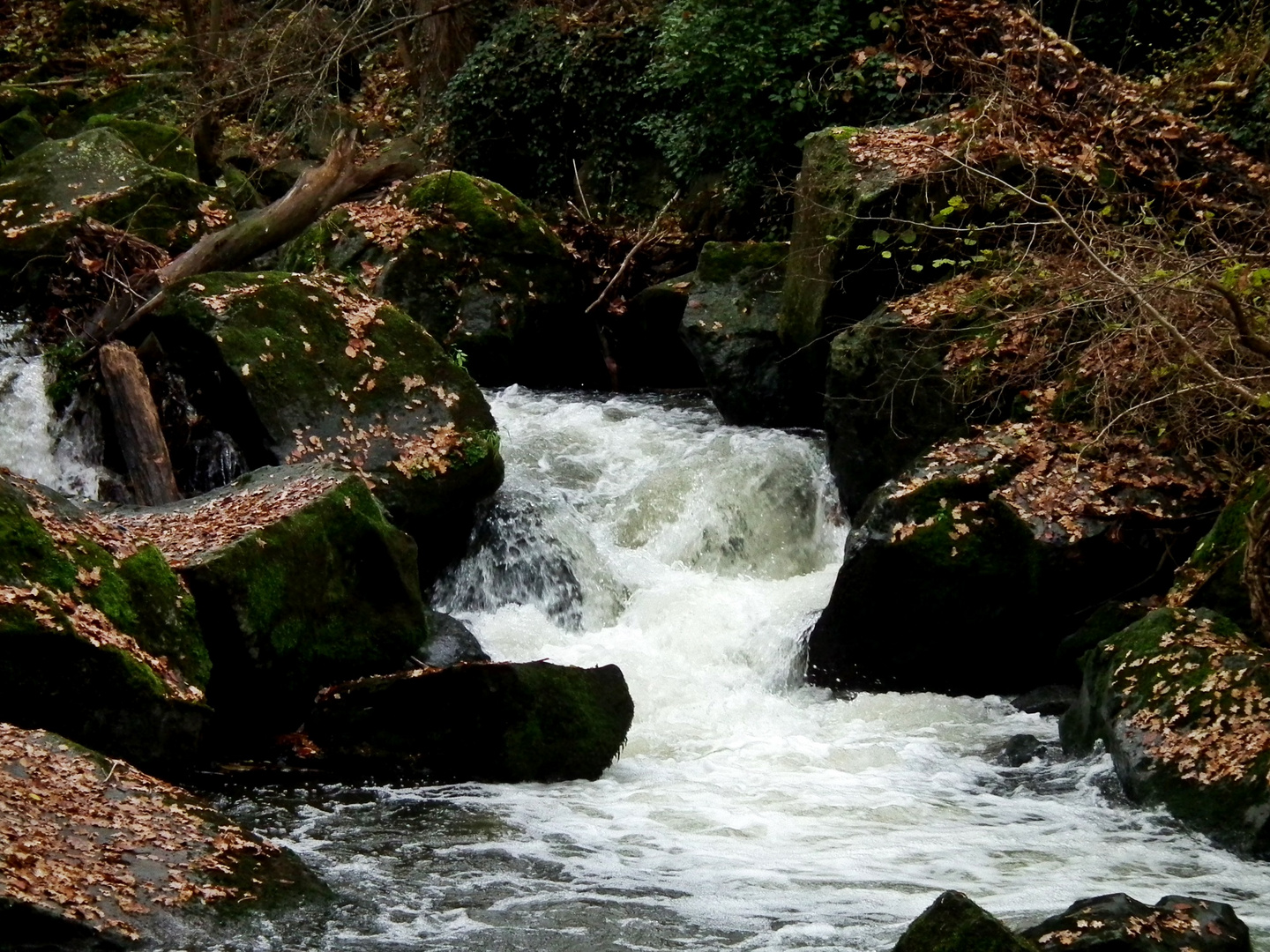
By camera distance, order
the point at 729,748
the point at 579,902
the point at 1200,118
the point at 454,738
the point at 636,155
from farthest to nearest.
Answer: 1. the point at 636,155
2. the point at 1200,118
3. the point at 729,748
4. the point at 454,738
5. the point at 579,902

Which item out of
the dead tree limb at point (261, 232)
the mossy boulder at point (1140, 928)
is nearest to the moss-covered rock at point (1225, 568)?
the mossy boulder at point (1140, 928)

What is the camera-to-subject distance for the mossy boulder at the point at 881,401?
1076 centimetres

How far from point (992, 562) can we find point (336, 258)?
777 cm

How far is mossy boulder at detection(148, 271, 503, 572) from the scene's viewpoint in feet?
34.8

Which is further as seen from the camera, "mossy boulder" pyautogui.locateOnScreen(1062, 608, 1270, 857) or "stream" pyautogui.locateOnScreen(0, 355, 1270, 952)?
"mossy boulder" pyautogui.locateOnScreen(1062, 608, 1270, 857)

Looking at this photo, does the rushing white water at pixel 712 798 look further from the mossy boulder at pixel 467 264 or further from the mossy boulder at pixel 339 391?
the mossy boulder at pixel 467 264

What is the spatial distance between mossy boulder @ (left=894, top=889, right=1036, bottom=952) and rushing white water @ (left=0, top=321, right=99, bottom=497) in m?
8.50

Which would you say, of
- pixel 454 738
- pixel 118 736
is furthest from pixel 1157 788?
pixel 118 736

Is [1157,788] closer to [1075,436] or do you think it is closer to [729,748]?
[729,748]

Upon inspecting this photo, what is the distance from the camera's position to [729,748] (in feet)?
28.3

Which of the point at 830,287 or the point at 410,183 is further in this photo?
the point at 410,183

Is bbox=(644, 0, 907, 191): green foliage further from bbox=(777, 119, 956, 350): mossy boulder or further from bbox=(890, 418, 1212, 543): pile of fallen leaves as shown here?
bbox=(890, 418, 1212, 543): pile of fallen leaves

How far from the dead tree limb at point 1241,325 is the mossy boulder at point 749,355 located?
213 inches

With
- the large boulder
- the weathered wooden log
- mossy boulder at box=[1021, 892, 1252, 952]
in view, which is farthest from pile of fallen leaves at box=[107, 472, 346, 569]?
mossy boulder at box=[1021, 892, 1252, 952]
